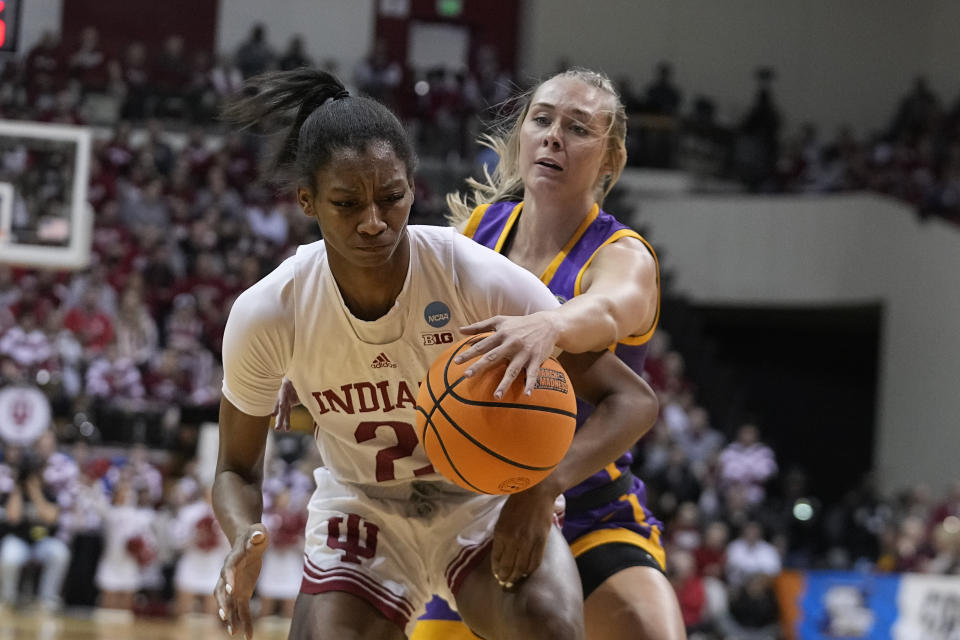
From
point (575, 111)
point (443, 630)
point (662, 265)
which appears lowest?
point (662, 265)

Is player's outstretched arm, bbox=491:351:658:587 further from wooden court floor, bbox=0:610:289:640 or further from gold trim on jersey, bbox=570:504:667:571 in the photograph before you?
wooden court floor, bbox=0:610:289:640

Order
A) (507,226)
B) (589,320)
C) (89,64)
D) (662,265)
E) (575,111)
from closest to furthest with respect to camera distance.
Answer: (589,320)
(575,111)
(507,226)
(89,64)
(662,265)

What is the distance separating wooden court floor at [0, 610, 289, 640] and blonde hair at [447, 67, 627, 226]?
19.4ft

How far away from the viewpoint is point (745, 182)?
60.6ft

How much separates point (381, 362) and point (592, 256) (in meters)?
0.80

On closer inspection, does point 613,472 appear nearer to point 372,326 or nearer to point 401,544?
point 401,544

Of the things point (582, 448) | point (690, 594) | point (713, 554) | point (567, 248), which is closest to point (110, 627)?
point (690, 594)

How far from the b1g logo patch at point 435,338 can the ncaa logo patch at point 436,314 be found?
2cm

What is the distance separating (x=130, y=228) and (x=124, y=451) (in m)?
3.55

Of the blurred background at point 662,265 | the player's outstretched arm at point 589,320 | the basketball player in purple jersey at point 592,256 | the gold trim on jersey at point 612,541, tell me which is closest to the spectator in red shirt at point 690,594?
the blurred background at point 662,265

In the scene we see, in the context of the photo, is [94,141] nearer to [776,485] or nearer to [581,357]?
[776,485]

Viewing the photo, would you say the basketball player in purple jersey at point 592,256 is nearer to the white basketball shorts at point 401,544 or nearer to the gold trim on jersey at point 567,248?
the gold trim on jersey at point 567,248

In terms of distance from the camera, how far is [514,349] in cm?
264

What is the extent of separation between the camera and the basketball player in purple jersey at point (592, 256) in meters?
3.51
